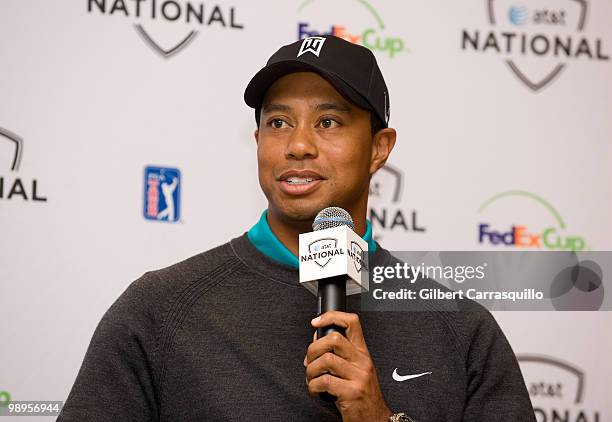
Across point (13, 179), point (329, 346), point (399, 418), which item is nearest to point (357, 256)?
point (329, 346)

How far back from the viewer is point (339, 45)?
1.92 m

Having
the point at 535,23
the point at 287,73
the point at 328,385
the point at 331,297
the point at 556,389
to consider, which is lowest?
the point at 556,389

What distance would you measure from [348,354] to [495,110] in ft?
5.10

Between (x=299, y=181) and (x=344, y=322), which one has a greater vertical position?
(x=299, y=181)

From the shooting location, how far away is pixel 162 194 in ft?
8.02

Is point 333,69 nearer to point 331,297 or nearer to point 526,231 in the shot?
point 331,297

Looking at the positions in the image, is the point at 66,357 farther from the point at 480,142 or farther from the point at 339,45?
the point at 480,142

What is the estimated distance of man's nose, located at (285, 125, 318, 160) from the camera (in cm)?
179

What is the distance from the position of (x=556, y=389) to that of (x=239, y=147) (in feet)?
3.64

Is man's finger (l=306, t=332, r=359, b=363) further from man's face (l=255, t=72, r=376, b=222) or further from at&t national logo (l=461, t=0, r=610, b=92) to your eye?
at&t national logo (l=461, t=0, r=610, b=92)

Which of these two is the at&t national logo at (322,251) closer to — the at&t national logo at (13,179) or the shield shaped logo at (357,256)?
the shield shaped logo at (357,256)

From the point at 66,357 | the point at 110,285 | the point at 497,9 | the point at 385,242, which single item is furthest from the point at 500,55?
the point at 66,357

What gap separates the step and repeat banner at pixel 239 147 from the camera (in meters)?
2.36

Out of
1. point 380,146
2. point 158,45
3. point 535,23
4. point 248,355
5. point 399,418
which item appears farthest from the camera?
point 535,23
